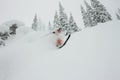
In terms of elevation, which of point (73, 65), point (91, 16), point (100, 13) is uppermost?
point (91, 16)

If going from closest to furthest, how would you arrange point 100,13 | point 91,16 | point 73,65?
point 73,65 → point 100,13 → point 91,16

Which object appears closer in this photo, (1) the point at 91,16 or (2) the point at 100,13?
(2) the point at 100,13

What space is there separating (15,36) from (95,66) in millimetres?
19449

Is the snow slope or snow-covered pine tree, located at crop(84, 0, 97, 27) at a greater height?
snow-covered pine tree, located at crop(84, 0, 97, 27)

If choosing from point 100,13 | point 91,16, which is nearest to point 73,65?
point 100,13

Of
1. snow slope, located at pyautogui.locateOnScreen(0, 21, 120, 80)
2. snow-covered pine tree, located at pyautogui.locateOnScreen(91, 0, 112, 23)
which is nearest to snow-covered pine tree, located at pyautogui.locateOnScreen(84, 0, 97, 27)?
snow-covered pine tree, located at pyautogui.locateOnScreen(91, 0, 112, 23)

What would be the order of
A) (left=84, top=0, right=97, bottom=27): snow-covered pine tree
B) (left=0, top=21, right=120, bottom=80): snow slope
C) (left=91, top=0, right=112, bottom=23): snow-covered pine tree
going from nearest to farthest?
(left=0, top=21, right=120, bottom=80): snow slope, (left=91, top=0, right=112, bottom=23): snow-covered pine tree, (left=84, top=0, right=97, bottom=27): snow-covered pine tree

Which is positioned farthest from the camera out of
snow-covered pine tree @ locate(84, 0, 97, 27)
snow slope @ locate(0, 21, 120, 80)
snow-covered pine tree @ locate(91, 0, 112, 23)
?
snow-covered pine tree @ locate(84, 0, 97, 27)

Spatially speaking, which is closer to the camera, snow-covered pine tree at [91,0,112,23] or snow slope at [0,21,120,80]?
snow slope at [0,21,120,80]

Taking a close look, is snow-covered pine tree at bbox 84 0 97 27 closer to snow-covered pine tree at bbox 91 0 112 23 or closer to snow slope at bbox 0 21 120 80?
snow-covered pine tree at bbox 91 0 112 23

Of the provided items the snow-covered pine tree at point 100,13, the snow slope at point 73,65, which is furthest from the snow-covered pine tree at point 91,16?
the snow slope at point 73,65

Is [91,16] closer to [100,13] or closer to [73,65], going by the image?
[100,13]

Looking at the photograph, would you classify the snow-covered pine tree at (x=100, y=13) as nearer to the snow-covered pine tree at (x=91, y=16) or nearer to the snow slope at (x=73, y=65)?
the snow-covered pine tree at (x=91, y=16)

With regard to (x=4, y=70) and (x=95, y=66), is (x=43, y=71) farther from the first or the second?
(x=4, y=70)
